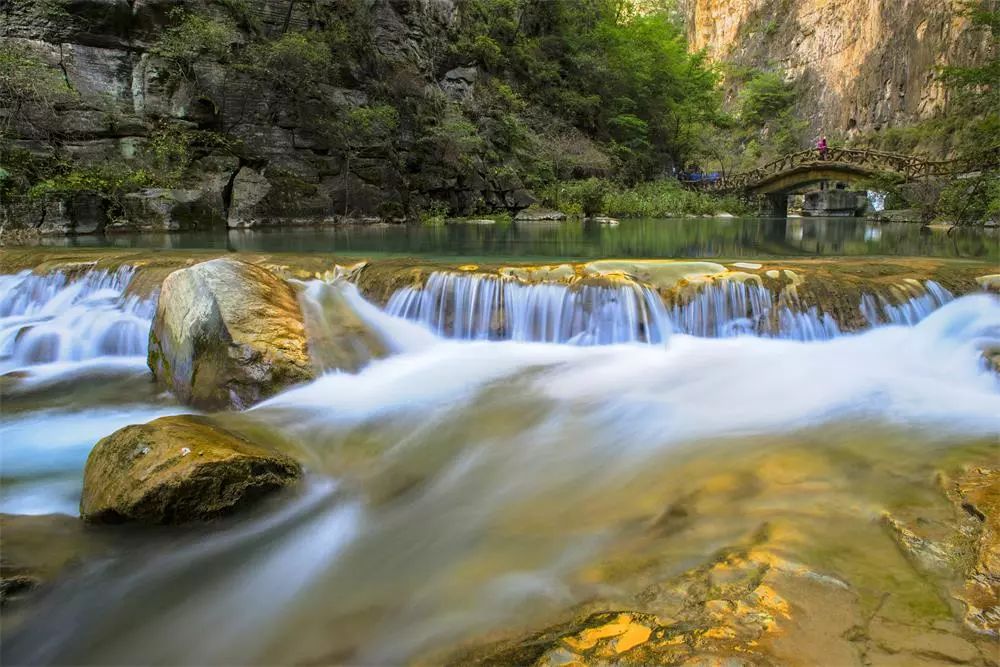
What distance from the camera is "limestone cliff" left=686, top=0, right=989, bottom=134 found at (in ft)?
96.0

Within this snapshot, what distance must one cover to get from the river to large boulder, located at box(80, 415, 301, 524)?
108 mm

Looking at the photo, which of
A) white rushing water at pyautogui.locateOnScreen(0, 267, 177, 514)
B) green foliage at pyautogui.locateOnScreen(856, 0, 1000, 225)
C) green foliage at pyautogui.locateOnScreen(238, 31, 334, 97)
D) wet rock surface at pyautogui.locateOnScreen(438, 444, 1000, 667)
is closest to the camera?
wet rock surface at pyautogui.locateOnScreen(438, 444, 1000, 667)

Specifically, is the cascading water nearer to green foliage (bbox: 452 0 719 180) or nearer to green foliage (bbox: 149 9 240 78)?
green foliage (bbox: 149 9 240 78)

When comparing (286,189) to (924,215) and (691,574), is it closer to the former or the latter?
(691,574)

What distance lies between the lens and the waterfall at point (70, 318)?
6.73 meters

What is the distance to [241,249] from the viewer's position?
11547 mm

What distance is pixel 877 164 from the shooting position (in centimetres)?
2794

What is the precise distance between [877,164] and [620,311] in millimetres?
28242

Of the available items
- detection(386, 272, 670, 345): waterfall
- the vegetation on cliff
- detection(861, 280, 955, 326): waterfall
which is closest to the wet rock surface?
detection(386, 272, 670, 345): waterfall

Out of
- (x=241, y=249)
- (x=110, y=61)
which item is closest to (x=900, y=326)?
(x=241, y=249)

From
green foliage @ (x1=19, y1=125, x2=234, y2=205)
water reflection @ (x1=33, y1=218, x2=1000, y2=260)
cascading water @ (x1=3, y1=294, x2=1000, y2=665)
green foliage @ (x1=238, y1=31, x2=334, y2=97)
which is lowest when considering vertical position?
cascading water @ (x1=3, y1=294, x2=1000, y2=665)

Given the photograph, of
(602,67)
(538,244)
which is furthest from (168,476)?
(602,67)

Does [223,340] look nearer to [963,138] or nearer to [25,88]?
[25,88]

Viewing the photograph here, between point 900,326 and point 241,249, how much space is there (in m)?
11.2
